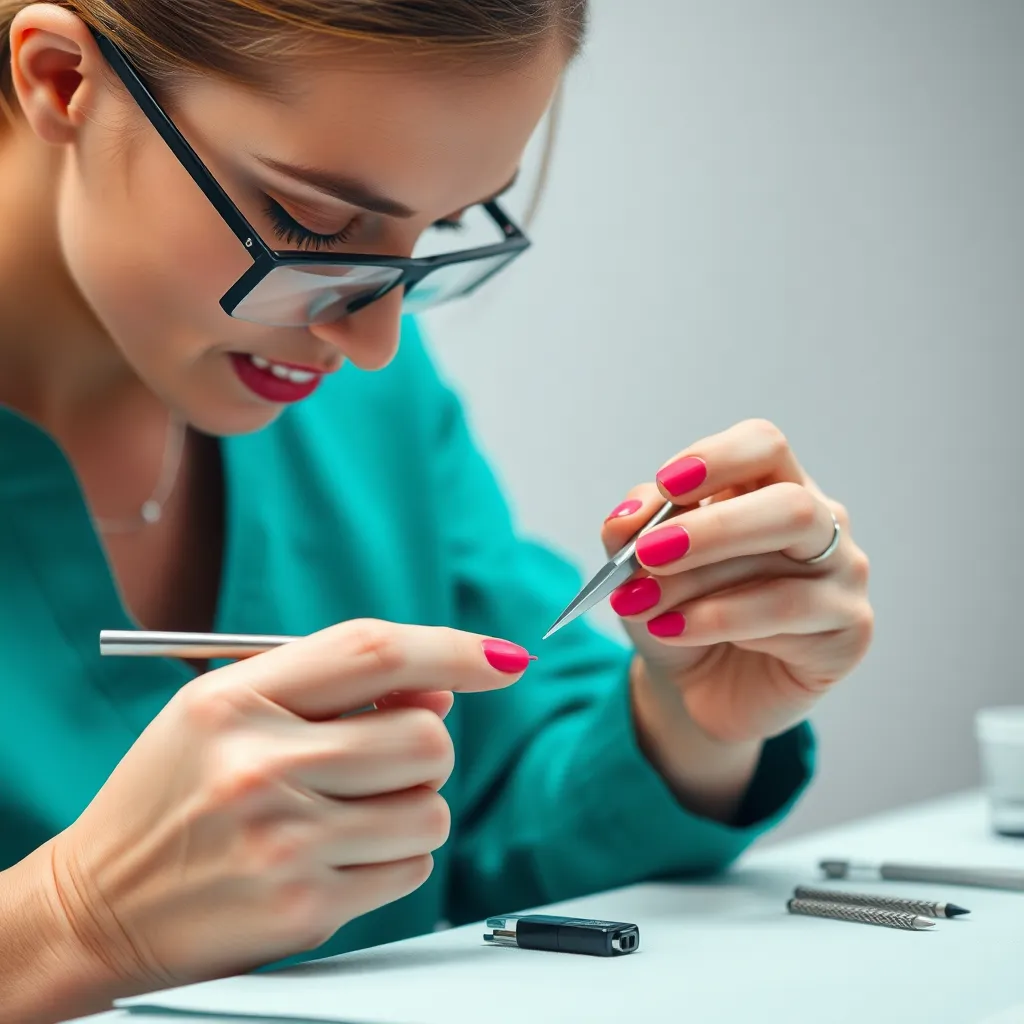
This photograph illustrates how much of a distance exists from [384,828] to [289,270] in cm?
31

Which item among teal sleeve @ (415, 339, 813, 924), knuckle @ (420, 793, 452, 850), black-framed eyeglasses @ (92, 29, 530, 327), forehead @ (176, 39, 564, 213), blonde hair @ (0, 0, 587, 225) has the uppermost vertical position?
blonde hair @ (0, 0, 587, 225)

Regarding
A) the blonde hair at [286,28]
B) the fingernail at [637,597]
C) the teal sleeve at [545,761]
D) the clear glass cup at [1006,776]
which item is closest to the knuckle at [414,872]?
the fingernail at [637,597]

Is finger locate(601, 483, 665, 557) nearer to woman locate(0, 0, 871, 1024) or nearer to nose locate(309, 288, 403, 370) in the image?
woman locate(0, 0, 871, 1024)

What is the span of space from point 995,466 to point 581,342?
0.90 metres

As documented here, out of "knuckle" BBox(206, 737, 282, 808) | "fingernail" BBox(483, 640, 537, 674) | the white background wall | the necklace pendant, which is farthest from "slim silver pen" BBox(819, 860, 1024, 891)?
the white background wall

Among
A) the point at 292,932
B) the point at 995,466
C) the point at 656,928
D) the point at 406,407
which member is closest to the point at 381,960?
the point at 292,932

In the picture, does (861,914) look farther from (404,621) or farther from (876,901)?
(404,621)

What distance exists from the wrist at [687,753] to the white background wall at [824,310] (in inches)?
29.7

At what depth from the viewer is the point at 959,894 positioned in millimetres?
819

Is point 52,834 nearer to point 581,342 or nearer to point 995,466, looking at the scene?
point 581,342

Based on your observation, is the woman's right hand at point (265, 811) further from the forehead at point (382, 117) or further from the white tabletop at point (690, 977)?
the forehead at point (382, 117)

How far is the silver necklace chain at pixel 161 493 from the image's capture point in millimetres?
982

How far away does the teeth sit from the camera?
85cm

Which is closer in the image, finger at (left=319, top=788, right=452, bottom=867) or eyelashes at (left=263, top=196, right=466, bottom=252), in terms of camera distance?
finger at (left=319, top=788, right=452, bottom=867)
